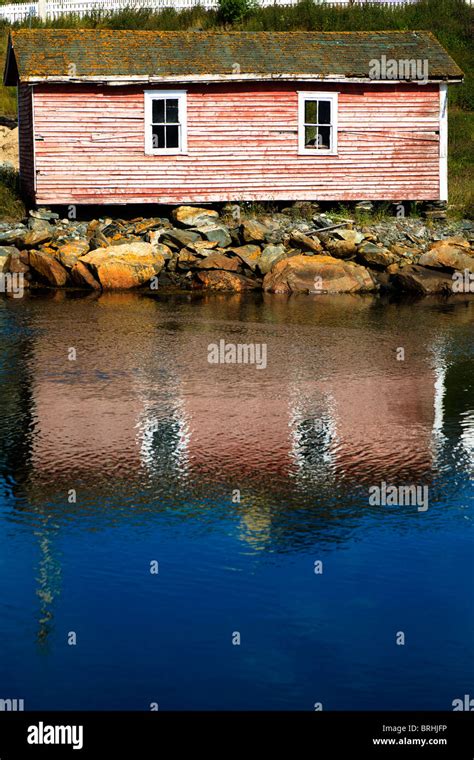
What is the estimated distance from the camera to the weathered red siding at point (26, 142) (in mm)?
28578

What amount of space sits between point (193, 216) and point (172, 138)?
2.72 metres

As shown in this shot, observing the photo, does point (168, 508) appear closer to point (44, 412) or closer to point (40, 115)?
point (44, 412)

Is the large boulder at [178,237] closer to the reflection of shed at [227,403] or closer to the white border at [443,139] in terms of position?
the reflection of shed at [227,403]

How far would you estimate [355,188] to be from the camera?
96.6ft

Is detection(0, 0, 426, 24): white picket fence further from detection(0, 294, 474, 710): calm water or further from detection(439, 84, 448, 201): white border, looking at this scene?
detection(0, 294, 474, 710): calm water

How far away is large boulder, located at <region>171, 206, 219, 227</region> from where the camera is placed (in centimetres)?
2767

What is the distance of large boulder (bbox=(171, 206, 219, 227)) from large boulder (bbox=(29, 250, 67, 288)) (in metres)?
3.28

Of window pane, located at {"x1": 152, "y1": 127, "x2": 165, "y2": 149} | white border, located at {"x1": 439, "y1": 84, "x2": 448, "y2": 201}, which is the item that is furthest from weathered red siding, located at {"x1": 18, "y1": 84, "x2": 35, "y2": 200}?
white border, located at {"x1": 439, "y1": 84, "x2": 448, "y2": 201}

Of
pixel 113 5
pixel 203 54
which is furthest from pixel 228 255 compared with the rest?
pixel 113 5

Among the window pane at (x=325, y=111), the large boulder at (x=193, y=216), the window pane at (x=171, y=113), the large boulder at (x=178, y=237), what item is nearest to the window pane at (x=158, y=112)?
the window pane at (x=171, y=113)
